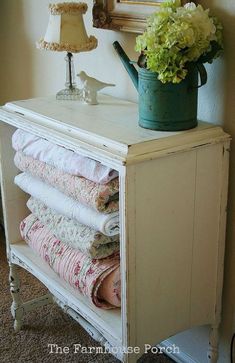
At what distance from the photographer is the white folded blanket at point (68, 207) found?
4.48 feet

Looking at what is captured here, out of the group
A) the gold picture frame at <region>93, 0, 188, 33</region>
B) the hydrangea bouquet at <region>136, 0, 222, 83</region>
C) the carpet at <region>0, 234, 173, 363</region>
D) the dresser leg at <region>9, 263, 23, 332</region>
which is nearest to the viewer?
the hydrangea bouquet at <region>136, 0, 222, 83</region>

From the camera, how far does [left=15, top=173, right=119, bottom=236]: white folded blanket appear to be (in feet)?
4.48

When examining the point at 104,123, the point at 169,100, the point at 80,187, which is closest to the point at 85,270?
the point at 80,187

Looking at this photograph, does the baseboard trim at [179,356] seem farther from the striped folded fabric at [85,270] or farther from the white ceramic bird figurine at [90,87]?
the white ceramic bird figurine at [90,87]

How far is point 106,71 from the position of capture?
1.77 metres

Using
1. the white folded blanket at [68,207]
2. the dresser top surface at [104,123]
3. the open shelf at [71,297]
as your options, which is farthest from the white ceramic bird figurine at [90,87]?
the open shelf at [71,297]

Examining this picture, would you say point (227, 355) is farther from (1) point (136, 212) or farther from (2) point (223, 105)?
(2) point (223, 105)

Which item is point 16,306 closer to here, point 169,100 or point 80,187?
point 80,187

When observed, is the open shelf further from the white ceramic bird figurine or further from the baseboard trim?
the white ceramic bird figurine

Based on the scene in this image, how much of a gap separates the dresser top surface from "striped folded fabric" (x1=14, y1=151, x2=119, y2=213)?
0.41 ft

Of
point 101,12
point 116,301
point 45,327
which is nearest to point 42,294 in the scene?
point 45,327

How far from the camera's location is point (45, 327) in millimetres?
1980

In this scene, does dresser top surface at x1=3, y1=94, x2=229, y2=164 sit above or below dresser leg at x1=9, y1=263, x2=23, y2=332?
above

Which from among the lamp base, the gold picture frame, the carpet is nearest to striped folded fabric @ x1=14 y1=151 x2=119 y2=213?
the lamp base
